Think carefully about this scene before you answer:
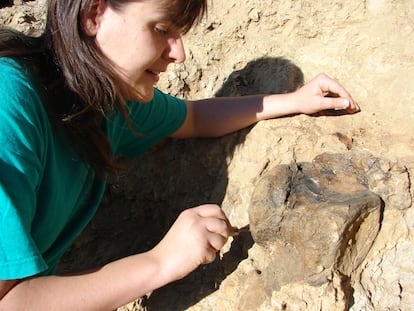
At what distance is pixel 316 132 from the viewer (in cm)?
144

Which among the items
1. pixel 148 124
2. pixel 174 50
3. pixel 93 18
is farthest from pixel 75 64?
pixel 148 124

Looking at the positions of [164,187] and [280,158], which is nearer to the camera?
[280,158]

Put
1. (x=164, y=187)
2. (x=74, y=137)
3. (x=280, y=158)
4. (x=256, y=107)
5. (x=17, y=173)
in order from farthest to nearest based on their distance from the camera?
(x=164, y=187)
(x=256, y=107)
(x=280, y=158)
(x=74, y=137)
(x=17, y=173)

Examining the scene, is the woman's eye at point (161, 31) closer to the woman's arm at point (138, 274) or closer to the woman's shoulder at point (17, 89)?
the woman's shoulder at point (17, 89)

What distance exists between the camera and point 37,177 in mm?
1092

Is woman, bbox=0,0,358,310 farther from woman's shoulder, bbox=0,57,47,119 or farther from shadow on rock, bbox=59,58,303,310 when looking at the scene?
shadow on rock, bbox=59,58,303,310

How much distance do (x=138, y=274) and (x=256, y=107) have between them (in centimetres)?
64

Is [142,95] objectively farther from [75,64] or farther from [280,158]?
[280,158]

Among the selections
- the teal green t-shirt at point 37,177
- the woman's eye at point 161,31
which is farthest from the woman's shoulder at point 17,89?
the woman's eye at point 161,31

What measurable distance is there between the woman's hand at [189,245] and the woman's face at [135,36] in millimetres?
351

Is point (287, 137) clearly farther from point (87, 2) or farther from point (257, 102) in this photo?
point (87, 2)

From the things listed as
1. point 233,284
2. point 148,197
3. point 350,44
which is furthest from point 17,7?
point 233,284

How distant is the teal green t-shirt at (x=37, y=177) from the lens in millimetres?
1001

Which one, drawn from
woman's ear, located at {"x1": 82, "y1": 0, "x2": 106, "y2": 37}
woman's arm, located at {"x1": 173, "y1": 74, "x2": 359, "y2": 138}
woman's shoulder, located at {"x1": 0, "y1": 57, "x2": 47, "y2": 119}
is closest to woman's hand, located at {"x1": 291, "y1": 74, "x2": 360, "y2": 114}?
woman's arm, located at {"x1": 173, "y1": 74, "x2": 359, "y2": 138}
